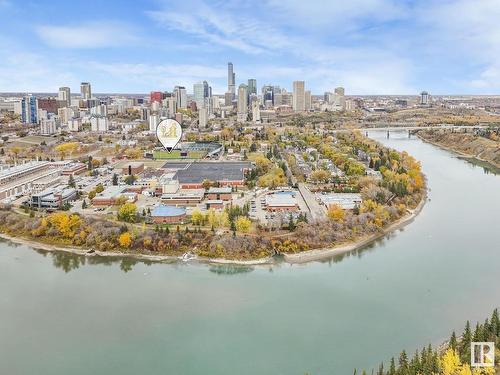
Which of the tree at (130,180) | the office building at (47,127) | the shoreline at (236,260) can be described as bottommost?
the shoreline at (236,260)

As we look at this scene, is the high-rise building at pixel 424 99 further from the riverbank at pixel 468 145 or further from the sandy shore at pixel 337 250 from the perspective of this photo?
the sandy shore at pixel 337 250

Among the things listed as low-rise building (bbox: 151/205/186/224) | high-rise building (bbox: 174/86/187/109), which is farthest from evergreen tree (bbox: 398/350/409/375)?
high-rise building (bbox: 174/86/187/109)

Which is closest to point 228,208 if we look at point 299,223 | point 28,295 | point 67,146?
point 299,223

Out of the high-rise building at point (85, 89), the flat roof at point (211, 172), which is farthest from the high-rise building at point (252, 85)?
the flat roof at point (211, 172)

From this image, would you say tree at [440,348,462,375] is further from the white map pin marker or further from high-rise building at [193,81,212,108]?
high-rise building at [193,81,212,108]

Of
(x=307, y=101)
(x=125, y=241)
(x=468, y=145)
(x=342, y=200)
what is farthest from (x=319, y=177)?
(x=307, y=101)

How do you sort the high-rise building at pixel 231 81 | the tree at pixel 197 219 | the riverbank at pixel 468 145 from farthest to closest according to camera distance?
1. the high-rise building at pixel 231 81
2. the riverbank at pixel 468 145
3. the tree at pixel 197 219
